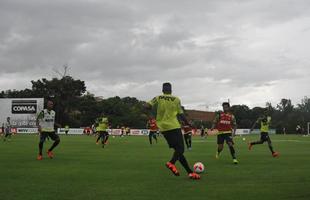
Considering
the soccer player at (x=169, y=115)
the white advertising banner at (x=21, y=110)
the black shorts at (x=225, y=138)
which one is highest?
the white advertising banner at (x=21, y=110)

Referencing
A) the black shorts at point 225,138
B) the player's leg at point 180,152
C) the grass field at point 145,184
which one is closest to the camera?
the grass field at point 145,184


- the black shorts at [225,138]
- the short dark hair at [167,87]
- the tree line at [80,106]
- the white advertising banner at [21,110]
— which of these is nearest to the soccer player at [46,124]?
the black shorts at [225,138]

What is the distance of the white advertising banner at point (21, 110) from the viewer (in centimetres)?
8231

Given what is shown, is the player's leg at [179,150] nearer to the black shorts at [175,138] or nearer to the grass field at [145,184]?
the black shorts at [175,138]

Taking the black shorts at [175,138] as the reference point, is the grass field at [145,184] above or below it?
below

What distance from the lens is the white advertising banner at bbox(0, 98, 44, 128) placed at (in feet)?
270

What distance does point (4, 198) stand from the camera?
333 inches

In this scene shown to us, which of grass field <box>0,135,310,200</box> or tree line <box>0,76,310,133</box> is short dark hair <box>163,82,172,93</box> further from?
tree line <box>0,76,310,133</box>

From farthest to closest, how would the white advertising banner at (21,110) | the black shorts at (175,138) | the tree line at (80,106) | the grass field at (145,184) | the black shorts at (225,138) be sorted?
the tree line at (80,106) < the white advertising banner at (21,110) < the black shorts at (225,138) < the black shorts at (175,138) < the grass field at (145,184)

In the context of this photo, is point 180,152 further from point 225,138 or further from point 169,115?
point 225,138

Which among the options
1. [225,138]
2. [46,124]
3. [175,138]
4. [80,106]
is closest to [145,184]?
[175,138]

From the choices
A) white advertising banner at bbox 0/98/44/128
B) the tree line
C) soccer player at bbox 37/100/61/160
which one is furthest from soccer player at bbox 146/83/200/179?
the tree line

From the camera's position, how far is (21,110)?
83.1m

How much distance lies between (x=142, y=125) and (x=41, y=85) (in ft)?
76.3
